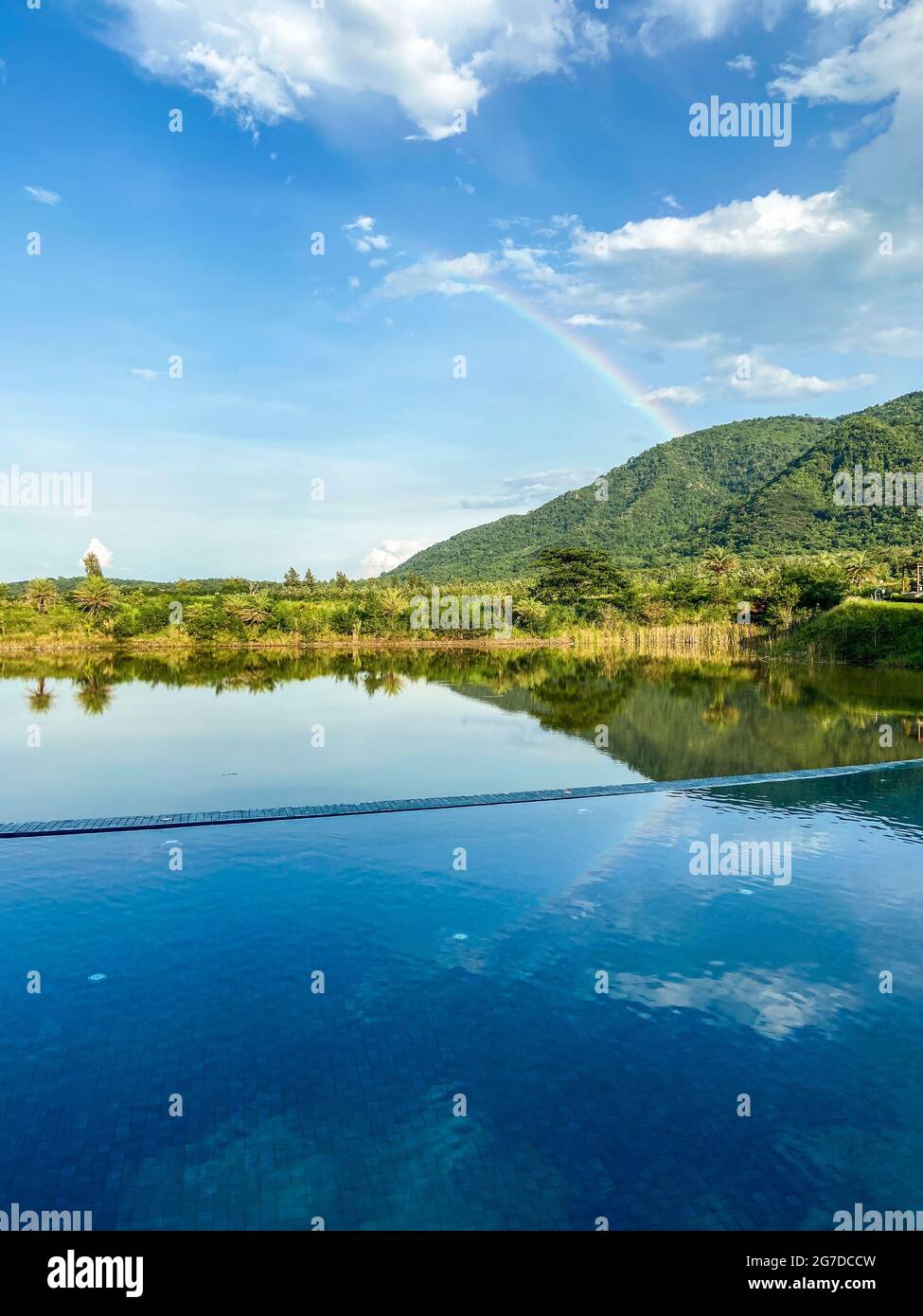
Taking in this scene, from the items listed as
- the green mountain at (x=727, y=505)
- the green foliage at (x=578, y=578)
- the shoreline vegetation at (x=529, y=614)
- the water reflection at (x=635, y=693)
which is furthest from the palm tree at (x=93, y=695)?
the green mountain at (x=727, y=505)

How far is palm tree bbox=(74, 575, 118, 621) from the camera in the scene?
47438 millimetres

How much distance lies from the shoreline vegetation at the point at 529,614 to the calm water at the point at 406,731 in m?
9.29

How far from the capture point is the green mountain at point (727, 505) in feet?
230

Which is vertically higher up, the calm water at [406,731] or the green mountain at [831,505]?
the green mountain at [831,505]

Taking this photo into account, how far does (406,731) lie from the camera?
17.1m

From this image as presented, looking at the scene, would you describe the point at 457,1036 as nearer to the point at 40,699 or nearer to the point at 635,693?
the point at 635,693

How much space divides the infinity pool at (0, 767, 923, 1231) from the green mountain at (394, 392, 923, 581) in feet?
202

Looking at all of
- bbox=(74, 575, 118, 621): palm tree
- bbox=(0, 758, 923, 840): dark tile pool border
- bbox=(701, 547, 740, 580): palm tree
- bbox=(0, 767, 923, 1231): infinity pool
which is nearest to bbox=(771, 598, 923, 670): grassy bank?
bbox=(701, 547, 740, 580): palm tree

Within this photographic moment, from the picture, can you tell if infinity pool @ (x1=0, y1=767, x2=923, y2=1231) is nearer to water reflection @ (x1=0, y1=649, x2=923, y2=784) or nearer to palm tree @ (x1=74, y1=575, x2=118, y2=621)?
water reflection @ (x1=0, y1=649, x2=923, y2=784)

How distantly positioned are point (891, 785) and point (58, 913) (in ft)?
35.9

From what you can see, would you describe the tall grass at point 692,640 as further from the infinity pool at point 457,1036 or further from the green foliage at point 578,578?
the infinity pool at point 457,1036

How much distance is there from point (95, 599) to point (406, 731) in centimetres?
3747
